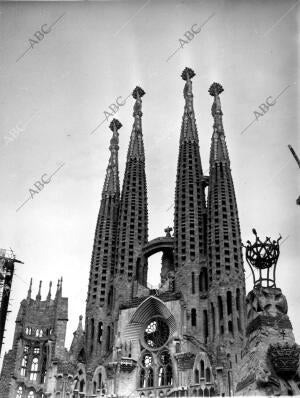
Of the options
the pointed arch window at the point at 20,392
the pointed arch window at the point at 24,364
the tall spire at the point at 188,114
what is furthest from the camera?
the tall spire at the point at 188,114

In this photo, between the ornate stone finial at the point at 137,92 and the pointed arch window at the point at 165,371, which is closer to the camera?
the pointed arch window at the point at 165,371

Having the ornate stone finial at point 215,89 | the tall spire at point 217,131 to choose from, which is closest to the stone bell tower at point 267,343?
the tall spire at point 217,131

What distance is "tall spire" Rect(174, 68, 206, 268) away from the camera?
46.0 m

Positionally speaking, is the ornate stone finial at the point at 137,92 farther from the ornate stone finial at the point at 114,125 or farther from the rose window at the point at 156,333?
the rose window at the point at 156,333

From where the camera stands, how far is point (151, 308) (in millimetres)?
44125

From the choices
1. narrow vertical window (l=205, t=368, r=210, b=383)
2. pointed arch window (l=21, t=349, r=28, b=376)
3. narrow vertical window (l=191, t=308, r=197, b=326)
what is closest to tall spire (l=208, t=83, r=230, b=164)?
narrow vertical window (l=191, t=308, r=197, b=326)

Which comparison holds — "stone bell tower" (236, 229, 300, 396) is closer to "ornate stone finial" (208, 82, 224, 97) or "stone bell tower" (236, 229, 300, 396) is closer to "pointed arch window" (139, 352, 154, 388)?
"pointed arch window" (139, 352, 154, 388)

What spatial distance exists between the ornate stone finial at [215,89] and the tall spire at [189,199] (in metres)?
2.60

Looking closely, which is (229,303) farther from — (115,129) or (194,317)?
(115,129)

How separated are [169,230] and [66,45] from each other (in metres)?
27.4

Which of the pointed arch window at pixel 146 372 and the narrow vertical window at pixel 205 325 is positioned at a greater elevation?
the narrow vertical window at pixel 205 325

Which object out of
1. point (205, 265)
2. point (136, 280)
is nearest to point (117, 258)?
point (136, 280)

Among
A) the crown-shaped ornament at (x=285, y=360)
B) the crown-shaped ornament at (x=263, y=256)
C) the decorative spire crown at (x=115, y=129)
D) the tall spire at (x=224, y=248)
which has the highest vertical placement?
the decorative spire crown at (x=115, y=129)

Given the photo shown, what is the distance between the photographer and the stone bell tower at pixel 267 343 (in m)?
13.8
